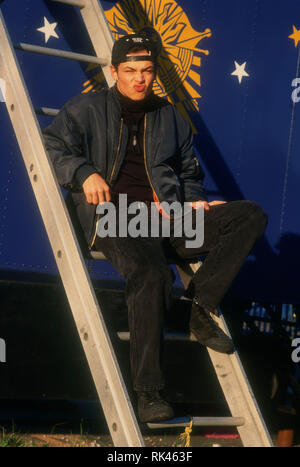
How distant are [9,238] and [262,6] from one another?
93.8 inches

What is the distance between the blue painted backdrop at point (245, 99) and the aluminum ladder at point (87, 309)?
789 millimetres

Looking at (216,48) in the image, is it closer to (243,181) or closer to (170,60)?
(170,60)

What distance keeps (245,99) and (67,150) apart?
162cm

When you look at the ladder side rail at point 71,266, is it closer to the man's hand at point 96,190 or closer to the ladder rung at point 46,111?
the man's hand at point 96,190

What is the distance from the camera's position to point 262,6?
15.4ft

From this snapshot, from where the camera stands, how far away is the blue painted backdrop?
449 cm

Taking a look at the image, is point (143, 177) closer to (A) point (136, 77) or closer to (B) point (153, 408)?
(A) point (136, 77)

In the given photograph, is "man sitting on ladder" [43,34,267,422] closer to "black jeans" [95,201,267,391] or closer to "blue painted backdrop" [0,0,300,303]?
"black jeans" [95,201,267,391]

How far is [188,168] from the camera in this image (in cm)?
382

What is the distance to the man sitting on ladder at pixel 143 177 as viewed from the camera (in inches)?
132

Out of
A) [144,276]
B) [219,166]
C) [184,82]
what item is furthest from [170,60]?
[144,276]

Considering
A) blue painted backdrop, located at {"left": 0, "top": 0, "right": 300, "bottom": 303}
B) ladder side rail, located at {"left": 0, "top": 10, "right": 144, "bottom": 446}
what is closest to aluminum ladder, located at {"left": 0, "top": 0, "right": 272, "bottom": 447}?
ladder side rail, located at {"left": 0, "top": 10, "right": 144, "bottom": 446}

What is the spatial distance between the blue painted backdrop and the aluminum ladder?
2.59ft

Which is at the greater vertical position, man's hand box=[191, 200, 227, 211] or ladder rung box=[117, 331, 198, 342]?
man's hand box=[191, 200, 227, 211]
